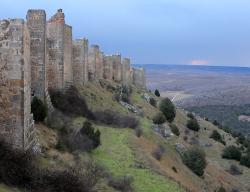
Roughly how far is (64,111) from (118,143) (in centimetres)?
413

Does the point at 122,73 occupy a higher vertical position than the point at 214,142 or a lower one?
higher

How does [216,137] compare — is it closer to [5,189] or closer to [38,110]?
[38,110]

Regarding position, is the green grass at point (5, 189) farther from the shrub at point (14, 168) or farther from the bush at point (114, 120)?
the bush at point (114, 120)

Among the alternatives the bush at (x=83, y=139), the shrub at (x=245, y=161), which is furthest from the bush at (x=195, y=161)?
the shrub at (x=245, y=161)

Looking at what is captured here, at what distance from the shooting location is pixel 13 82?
16.4 metres

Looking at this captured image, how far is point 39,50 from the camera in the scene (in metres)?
24.2

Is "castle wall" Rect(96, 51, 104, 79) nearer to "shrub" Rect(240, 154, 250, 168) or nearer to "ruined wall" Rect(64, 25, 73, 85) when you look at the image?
"ruined wall" Rect(64, 25, 73, 85)

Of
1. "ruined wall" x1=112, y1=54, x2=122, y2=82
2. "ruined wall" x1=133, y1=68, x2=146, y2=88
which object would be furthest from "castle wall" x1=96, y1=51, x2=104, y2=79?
"ruined wall" x1=133, y1=68, x2=146, y2=88

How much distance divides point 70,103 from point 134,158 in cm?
721

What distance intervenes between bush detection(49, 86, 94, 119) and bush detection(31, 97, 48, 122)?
5.94m

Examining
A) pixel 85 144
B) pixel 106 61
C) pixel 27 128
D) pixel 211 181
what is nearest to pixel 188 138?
pixel 106 61

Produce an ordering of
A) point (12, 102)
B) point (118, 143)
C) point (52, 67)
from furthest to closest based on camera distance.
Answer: point (52, 67), point (118, 143), point (12, 102)

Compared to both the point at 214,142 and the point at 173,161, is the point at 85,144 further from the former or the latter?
the point at 214,142

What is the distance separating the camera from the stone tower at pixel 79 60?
1409 inches
